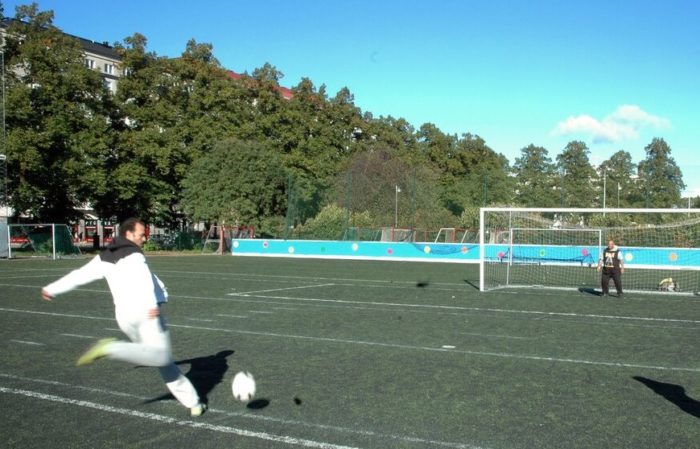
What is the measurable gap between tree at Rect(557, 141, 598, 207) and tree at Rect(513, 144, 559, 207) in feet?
2.39

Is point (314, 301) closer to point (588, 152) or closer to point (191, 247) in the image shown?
point (191, 247)

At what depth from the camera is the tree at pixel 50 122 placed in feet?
133

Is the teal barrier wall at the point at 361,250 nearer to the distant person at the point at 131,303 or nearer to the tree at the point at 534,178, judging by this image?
the tree at the point at 534,178

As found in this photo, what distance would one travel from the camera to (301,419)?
641 centimetres

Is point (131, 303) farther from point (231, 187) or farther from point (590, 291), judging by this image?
point (231, 187)

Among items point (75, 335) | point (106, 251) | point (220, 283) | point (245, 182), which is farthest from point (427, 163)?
point (106, 251)

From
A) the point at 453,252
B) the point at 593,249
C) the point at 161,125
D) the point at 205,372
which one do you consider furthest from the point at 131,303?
the point at 161,125

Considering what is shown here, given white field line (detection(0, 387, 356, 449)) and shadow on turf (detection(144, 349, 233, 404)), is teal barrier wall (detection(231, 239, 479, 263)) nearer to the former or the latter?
shadow on turf (detection(144, 349, 233, 404))

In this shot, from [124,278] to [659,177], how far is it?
5560 cm

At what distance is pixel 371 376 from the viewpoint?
8297 millimetres

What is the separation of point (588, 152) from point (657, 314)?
5595cm

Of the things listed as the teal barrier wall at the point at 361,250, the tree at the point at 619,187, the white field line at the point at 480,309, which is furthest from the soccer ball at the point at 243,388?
the tree at the point at 619,187

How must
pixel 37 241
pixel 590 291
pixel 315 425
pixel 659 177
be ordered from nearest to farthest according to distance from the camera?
pixel 315 425 → pixel 590 291 → pixel 37 241 → pixel 659 177

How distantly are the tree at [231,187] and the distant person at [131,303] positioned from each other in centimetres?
4114
